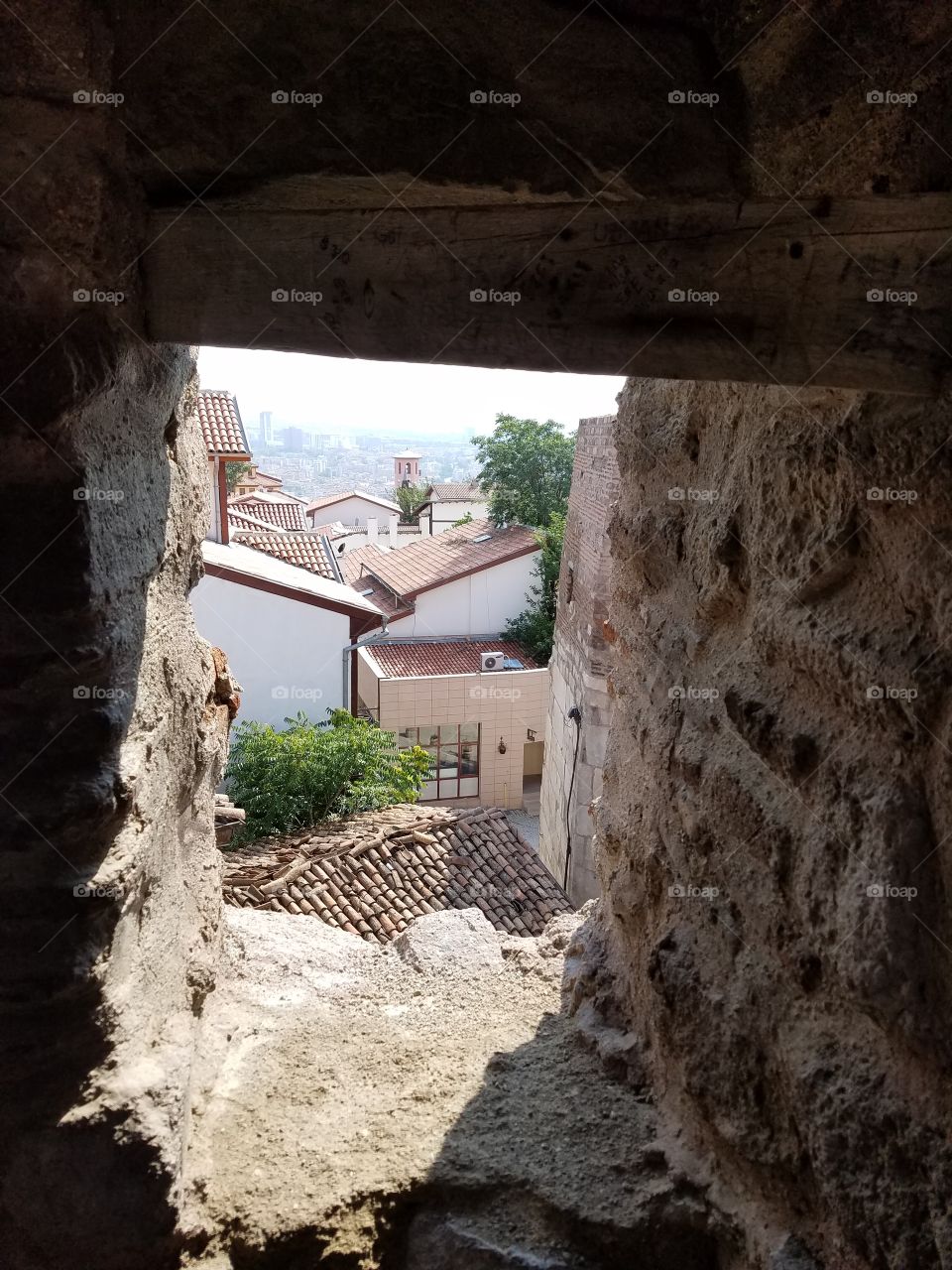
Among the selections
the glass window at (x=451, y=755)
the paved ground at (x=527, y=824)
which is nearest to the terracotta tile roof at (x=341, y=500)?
the glass window at (x=451, y=755)

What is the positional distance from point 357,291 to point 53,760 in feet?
3.24

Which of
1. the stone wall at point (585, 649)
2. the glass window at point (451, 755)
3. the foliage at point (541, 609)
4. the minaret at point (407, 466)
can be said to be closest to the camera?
the stone wall at point (585, 649)

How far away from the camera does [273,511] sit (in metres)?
16.6

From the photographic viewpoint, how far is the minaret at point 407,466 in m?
38.2

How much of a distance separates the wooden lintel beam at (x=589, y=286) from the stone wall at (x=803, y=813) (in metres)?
0.16

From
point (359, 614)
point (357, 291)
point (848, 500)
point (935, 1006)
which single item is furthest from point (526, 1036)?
point (359, 614)

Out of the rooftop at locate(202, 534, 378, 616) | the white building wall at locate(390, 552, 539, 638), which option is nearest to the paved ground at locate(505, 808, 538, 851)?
the white building wall at locate(390, 552, 539, 638)

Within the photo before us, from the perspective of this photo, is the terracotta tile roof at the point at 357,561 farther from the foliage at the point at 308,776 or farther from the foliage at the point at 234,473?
the foliage at the point at 308,776

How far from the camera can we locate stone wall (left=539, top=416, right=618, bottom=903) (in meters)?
7.06

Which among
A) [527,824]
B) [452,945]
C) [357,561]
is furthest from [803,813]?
[357,561]

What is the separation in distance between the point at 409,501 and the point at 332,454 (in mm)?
51542

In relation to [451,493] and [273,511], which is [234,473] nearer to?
[273,511]

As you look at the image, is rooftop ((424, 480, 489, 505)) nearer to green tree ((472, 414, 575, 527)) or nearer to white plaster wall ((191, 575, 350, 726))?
green tree ((472, 414, 575, 527))

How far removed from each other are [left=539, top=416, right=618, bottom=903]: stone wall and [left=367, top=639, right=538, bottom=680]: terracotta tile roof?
5.45 meters
